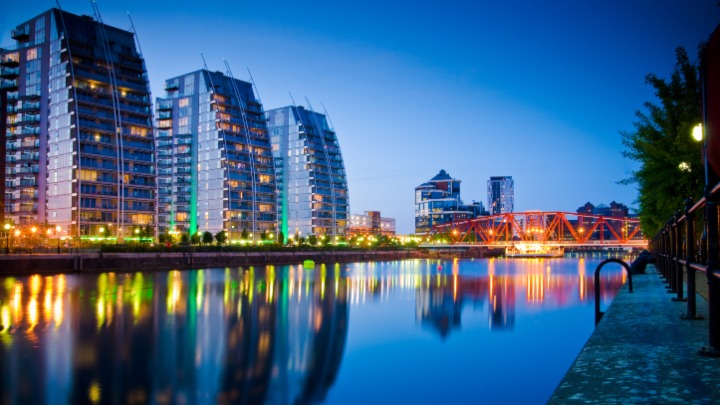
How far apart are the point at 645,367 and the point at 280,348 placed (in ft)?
50.0

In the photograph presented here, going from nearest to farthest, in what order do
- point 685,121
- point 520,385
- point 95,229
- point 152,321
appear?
point 520,385, point 685,121, point 152,321, point 95,229

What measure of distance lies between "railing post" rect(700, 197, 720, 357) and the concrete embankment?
69209 mm

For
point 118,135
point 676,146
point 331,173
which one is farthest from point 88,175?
point 676,146

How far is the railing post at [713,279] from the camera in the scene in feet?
22.6

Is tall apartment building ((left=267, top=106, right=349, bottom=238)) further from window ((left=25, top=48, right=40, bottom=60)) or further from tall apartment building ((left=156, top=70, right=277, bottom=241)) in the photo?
window ((left=25, top=48, right=40, bottom=60))

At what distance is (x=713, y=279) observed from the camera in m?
6.88

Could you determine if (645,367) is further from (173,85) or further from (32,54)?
(173,85)

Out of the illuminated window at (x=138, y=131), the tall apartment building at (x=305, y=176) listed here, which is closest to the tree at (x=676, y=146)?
the illuminated window at (x=138, y=131)

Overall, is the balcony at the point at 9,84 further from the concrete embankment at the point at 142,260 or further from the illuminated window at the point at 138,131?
the concrete embankment at the point at 142,260

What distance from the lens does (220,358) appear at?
60.0 ft

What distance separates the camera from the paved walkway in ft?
18.6

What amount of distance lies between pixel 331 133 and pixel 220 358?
165234 mm

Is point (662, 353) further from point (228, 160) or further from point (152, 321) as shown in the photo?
point (228, 160)

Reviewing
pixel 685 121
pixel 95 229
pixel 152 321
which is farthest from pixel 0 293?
pixel 95 229
